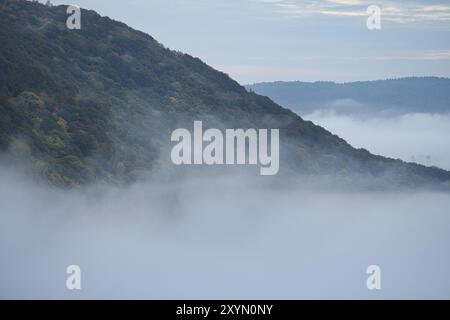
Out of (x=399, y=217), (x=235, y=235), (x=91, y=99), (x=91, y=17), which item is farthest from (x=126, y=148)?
(x=399, y=217)

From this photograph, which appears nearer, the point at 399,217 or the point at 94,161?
the point at 94,161

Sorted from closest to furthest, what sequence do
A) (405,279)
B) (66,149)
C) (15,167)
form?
(15,167) → (66,149) → (405,279)

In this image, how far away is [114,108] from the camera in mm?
98000

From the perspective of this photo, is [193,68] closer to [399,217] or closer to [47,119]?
[399,217]

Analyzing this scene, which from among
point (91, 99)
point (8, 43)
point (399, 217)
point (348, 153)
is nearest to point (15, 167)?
point (8, 43)

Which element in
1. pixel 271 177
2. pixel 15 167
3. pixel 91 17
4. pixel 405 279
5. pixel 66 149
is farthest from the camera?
pixel 91 17

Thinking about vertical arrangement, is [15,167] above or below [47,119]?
below

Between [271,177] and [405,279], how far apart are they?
2501 centimetres

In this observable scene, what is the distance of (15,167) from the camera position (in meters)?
61.4

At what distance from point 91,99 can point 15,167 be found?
30575mm

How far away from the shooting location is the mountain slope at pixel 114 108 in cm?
7100

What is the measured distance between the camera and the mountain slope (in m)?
71.0

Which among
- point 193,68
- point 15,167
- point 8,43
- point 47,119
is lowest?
point 15,167

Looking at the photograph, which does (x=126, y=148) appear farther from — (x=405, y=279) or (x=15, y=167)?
(x=405, y=279)
